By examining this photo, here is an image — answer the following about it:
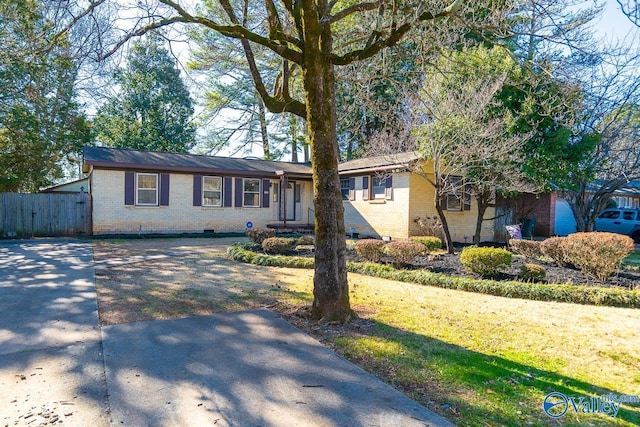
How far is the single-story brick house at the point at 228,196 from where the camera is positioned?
15133 millimetres

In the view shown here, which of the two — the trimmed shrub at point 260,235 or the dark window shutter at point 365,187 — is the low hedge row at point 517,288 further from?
the dark window shutter at point 365,187

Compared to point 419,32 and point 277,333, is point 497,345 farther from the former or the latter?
point 419,32

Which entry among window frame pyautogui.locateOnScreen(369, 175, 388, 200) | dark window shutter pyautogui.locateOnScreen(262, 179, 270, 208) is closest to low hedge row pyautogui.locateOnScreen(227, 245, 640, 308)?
window frame pyautogui.locateOnScreen(369, 175, 388, 200)

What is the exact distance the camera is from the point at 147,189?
53.9 feet

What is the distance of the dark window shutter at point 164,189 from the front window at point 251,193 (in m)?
3.62

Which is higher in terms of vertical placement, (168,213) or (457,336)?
(168,213)

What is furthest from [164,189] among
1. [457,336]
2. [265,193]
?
[457,336]

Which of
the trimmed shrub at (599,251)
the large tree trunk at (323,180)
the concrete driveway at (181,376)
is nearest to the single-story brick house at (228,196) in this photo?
the trimmed shrub at (599,251)

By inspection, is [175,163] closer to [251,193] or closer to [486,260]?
[251,193]

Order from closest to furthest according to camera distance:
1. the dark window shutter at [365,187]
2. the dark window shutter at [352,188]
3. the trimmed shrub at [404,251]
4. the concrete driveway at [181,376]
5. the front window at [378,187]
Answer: the concrete driveway at [181,376], the trimmed shrub at [404,251], the front window at [378,187], the dark window shutter at [365,187], the dark window shutter at [352,188]

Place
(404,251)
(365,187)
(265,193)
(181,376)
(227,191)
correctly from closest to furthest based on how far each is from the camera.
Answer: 1. (181,376)
2. (404,251)
3. (365,187)
4. (227,191)
5. (265,193)

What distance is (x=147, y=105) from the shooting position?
31.1 meters

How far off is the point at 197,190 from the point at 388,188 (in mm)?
8500

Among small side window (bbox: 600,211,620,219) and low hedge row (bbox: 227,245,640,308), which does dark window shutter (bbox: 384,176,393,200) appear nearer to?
low hedge row (bbox: 227,245,640,308)
